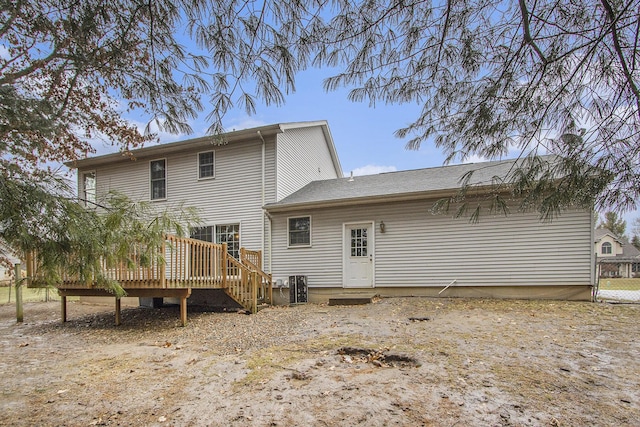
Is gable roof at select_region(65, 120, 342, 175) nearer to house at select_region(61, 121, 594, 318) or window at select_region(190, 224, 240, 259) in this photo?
house at select_region(61, 121, 594, 318)

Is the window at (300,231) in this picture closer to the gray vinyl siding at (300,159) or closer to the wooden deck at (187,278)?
the gray vinyl siding at (300,159)

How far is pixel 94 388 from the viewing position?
4121 mm

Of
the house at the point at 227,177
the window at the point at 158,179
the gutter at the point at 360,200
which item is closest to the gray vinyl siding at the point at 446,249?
the gutter at the point at 360,200

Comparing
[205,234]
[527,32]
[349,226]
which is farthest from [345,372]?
[205,234]

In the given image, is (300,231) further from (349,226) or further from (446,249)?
(446,249)

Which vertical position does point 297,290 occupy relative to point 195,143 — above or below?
below

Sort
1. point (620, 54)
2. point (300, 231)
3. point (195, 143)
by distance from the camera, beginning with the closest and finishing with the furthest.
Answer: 1. point (620, 54)
2. point (300, 231)
3. point (195, 143)

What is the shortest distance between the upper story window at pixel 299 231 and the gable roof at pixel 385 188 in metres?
0.55

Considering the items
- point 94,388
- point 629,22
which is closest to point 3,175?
point 94,388

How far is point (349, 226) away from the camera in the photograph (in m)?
10.4

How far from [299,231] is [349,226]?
4.96ft

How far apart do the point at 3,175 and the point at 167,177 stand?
10.1m

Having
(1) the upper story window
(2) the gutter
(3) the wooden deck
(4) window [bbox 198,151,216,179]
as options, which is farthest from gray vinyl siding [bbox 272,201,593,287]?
(4) window [bbox 198,151,216,179]

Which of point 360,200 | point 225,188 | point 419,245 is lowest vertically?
point 419,245
